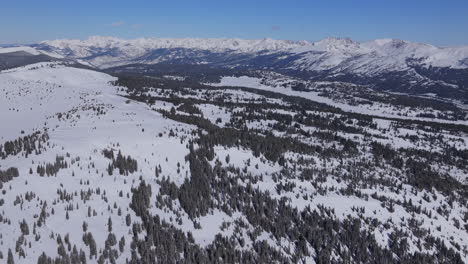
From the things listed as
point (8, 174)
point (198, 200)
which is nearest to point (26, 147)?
point (8, 174)

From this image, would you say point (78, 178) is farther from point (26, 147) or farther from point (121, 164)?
point (26, 147)

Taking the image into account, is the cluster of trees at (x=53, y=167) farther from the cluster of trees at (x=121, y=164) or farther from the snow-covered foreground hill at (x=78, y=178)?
the cluster of trees at (x=121, y=164)

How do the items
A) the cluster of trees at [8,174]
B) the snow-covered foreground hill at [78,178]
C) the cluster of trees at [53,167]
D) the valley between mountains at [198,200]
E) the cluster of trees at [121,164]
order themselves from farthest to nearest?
the cluster of trees at [121,164], the cluster of trees at [53,167], the cluster of trees at [8,174], the valley between mountains at [198,200], the snow-covered foreground hill at [78,178]

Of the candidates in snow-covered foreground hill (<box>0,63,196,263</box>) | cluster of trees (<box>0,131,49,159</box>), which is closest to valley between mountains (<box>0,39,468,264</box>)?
snow-covered foreground hill (<box>0,63,196,263</box>)

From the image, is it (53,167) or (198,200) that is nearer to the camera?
(53,167)

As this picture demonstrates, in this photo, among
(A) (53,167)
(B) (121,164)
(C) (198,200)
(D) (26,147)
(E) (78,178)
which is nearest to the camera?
(A) (53,167)

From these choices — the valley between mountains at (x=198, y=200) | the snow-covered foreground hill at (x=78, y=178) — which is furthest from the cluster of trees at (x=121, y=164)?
the snow-covered foreground hill at (x=78, y=178)

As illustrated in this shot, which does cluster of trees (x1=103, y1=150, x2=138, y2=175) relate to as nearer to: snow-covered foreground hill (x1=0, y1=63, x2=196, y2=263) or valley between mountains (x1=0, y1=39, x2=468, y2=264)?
valley between mountains (x1=0, y1=39, x2=468, y2=264)

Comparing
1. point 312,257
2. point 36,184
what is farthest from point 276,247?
point 36,184
